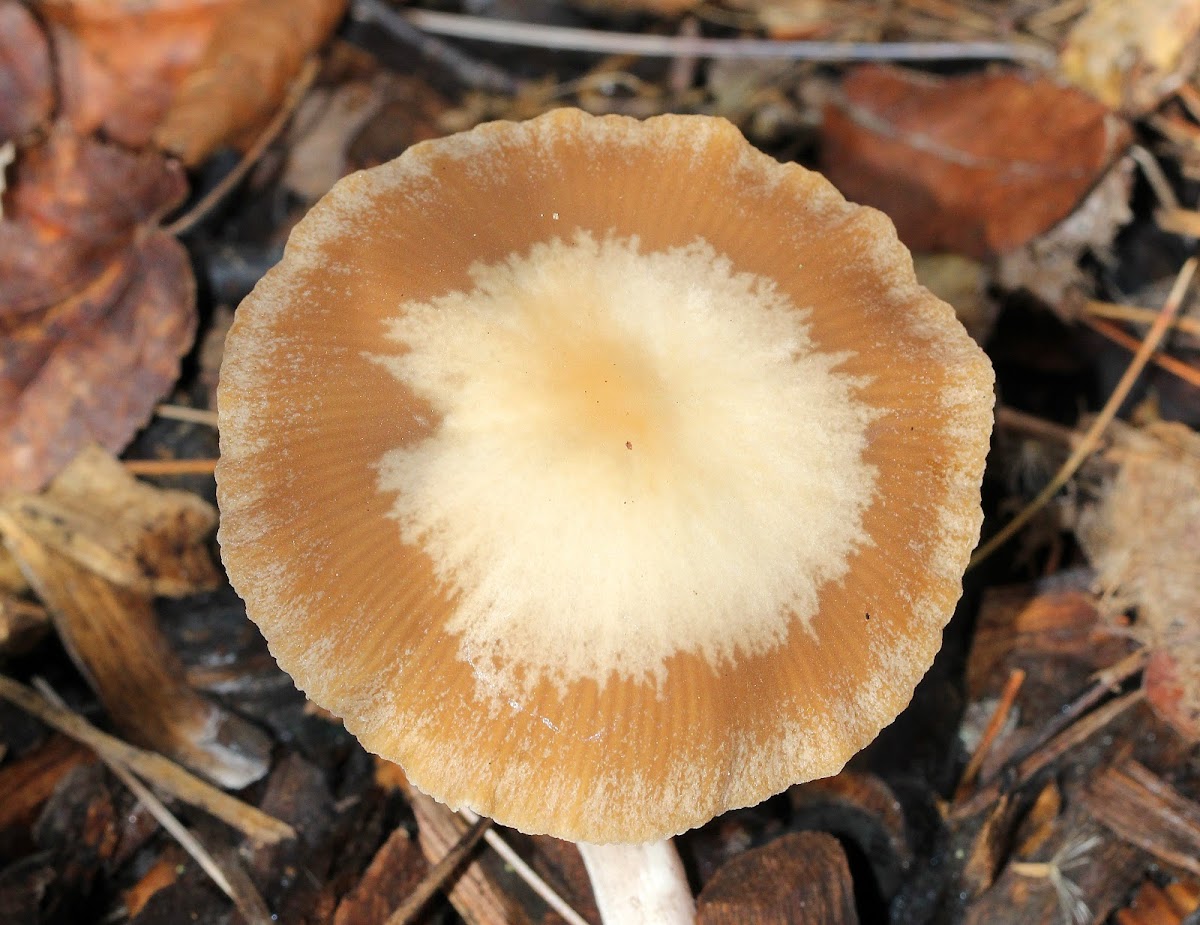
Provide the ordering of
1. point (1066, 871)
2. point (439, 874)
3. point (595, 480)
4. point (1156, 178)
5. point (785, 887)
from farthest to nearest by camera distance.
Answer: point (1156, 178) < point (1066, 871) < point (439, 874) < point (785, 887) < point (595, 480)

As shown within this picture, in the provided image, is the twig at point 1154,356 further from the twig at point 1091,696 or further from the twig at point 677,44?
the twig at point 677,44

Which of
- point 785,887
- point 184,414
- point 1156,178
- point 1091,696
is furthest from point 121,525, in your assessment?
point 1156,178

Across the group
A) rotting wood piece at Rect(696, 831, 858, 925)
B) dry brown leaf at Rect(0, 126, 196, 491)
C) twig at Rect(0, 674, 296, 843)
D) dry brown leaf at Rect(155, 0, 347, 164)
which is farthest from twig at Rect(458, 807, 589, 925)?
dry brown leaf at Rect(155, 0, 347, 164)

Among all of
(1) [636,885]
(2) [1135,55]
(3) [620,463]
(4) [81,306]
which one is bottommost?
(1) [636,885]

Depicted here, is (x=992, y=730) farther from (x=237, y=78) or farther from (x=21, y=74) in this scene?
(x=21, y=74)

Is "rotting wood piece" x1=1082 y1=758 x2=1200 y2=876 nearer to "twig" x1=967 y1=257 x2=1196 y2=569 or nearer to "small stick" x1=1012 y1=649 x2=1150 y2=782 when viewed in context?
"small stick" x1=1012 y1=649 x2=1150 y2=782

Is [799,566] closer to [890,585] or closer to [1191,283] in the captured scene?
[890,585]

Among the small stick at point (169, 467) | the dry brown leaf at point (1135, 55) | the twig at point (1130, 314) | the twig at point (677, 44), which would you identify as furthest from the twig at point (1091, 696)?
the small stick at point (169, 467)
